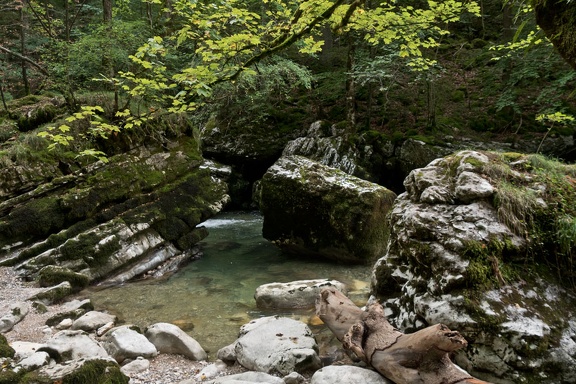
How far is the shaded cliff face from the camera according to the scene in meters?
7.93

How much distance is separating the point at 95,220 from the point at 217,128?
976cm

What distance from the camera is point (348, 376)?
3.37 m

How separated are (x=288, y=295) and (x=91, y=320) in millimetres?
3100

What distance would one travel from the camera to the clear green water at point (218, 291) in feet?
20.1

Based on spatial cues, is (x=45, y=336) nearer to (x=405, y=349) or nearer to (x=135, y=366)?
(x=135, y=366)

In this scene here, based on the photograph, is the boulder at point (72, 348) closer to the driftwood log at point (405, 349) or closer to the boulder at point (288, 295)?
the boulder at point (288, 295)

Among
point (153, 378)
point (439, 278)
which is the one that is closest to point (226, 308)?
point (153, 378)

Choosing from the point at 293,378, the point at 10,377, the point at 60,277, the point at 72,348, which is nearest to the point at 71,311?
the point at 60,277

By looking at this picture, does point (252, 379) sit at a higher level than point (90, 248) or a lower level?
higher

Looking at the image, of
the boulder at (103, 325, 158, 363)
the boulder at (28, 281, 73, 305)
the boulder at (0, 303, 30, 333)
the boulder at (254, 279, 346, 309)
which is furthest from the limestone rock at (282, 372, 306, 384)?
the boulder at (28, 281, 73, 305)

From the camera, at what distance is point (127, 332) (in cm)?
495

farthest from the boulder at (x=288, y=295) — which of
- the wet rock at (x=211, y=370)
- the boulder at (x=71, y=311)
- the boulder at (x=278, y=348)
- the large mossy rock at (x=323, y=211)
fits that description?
the boulder at (x=71, y=311)

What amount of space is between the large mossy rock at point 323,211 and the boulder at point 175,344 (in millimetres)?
4822

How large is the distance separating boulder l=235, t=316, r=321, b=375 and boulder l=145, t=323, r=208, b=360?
630 mm
